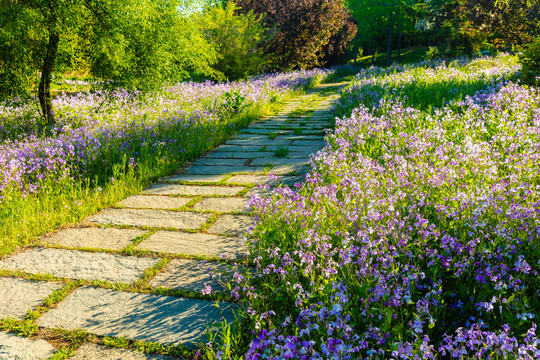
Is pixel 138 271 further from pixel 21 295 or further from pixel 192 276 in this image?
pixel 21 295

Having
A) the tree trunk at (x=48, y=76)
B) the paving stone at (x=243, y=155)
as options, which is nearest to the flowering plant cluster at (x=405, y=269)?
the paving stone at (x=243, y=155)

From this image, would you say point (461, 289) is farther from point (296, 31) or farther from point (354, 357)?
point (296, 31)

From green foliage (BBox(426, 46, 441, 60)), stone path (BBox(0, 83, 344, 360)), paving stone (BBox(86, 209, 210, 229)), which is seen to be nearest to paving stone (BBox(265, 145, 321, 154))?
stone path (BBox(0, 83, 344, 360))

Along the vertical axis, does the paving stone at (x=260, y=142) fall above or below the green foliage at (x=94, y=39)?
below

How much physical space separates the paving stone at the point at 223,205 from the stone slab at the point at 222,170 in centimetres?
121

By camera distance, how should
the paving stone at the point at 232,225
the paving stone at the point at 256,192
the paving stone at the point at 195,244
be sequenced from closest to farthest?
the paving stone at the point at 195,244 → the paving stone at the point at 232,225 → the paving stone at the point at 256,192

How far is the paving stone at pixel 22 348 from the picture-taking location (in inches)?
84.3

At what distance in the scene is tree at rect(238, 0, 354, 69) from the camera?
20.7 meters

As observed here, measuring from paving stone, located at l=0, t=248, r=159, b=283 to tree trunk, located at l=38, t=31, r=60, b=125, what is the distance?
20.1ft

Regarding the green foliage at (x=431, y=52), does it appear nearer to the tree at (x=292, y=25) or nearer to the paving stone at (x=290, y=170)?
the tree at (x=292, y=25)

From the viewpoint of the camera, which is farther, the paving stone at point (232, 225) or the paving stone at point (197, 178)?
the paving stone at point (197, 178)

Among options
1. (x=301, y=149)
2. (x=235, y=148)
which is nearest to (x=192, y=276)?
(x=301, y=149)

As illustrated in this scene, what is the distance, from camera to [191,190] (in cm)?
516

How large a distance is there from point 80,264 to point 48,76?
6.85 m
